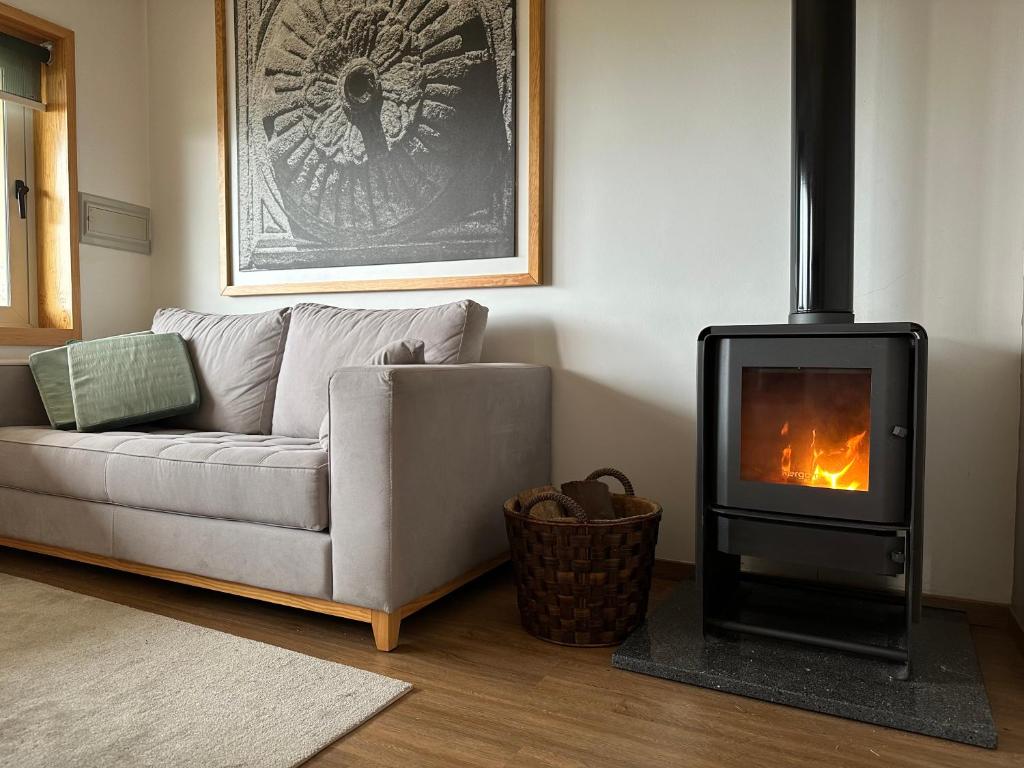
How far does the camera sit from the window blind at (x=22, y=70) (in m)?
3.01

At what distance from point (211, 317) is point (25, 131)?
48.7 inches

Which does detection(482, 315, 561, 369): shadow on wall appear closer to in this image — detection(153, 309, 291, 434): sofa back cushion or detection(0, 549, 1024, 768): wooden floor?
detection(153, 309, 291, 434): sofa back cushion

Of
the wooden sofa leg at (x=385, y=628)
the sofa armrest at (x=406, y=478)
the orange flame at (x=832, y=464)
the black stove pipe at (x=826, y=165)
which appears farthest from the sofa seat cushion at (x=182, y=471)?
the black stove pipe at (x=826, y=165)

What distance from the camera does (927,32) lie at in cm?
200

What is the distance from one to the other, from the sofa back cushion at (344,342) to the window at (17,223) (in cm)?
137

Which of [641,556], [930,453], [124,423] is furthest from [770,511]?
[124,423]

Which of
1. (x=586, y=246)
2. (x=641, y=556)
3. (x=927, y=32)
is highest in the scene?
(x=927, y=32)

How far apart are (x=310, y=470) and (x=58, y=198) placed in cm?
220

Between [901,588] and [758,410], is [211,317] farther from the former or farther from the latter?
[901,588]

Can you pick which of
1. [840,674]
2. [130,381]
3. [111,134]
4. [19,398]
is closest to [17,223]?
[111,134]

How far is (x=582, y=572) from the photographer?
5.83 feet

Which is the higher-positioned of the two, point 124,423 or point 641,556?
point 124,423

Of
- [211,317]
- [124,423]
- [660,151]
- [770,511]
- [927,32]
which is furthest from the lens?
[211,317]

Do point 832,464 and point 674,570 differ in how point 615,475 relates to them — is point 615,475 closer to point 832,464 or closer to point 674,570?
point 674,570
